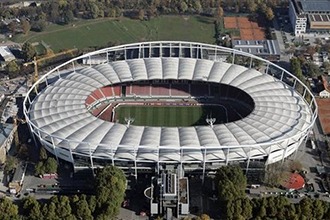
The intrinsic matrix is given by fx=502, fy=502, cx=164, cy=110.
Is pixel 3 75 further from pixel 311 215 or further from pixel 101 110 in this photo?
pixel 311 215

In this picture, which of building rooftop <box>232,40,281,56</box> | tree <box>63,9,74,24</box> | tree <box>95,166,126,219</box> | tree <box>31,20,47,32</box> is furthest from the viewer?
tree <box>63,9,74,24</box>

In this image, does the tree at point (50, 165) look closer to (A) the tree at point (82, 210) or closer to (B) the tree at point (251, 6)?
(A) the tree at point (82, 210)

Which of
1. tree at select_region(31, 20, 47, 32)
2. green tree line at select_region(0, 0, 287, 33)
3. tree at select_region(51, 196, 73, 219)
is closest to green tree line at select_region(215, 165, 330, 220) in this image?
tree at select_region(51, 196, 73, 219)

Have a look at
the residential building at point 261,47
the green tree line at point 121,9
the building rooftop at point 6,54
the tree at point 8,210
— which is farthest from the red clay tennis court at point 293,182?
the building rooftop at point 6,54

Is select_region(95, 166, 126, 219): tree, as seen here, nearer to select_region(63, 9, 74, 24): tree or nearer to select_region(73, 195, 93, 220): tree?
select_region(73, 195, 93, 220): tree

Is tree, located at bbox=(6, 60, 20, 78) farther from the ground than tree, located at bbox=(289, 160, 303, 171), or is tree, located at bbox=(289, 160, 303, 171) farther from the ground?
tree, located at bbox=(6, 60, 20, 78)

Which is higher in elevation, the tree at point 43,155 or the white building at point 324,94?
the white building at point 324,94
